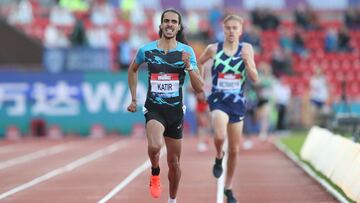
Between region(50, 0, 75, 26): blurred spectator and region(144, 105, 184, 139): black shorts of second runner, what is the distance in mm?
21192

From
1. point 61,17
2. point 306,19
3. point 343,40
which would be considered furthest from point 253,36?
point 61,17

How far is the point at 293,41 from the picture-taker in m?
32.3

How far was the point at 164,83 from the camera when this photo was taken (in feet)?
30.3

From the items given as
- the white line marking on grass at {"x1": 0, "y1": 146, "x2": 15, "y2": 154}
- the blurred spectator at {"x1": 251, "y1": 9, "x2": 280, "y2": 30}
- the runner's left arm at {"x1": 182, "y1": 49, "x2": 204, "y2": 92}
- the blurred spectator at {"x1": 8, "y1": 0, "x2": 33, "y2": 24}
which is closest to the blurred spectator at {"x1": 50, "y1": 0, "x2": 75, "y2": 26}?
the blurred spectator at {"x1": 8, "y1": 0, "x2": 33, "y2": 24}

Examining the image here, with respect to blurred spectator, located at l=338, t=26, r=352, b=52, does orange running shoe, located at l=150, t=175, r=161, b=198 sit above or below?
below

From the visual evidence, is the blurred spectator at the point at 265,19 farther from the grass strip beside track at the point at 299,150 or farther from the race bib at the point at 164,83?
the race bib at the point at 164,83

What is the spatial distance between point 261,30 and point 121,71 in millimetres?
7061

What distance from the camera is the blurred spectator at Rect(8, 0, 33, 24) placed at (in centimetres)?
3097

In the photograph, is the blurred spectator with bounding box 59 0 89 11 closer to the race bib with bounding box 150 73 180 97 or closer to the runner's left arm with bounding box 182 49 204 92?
the race bib with bounding box 150 73 180 97

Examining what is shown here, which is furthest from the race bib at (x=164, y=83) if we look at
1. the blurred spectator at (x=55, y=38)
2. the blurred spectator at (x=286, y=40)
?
the blurred spectator at (x=286, y=40)

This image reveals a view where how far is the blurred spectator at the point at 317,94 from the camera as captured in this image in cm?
2789

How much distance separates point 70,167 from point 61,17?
14.5 meters

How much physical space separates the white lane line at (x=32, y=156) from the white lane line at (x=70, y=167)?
988mm

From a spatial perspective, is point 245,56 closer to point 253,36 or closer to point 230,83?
point 230,83
